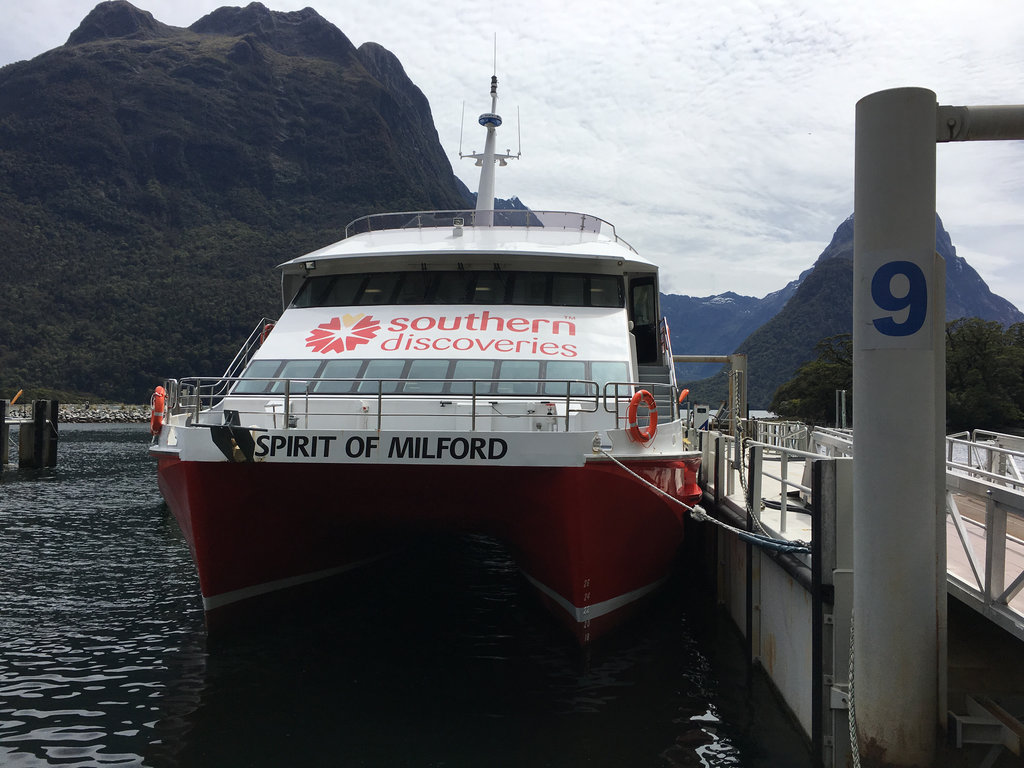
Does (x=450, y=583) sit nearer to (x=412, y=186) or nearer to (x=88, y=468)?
(x=88, y=468)

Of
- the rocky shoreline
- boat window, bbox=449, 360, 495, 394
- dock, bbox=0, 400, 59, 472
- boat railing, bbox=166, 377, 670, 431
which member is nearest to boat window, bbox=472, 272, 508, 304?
boat window, bbox=449, 360, 495, 394

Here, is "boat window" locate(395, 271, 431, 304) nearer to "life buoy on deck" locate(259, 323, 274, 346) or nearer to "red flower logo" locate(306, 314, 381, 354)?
"red flower logo" locate(306, 314, 381, 354)

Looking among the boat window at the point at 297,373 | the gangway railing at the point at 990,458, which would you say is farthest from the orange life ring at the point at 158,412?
the gangway railing at the point at 990,458

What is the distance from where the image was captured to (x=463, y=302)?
12141mm

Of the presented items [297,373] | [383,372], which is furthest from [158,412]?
[383,372]

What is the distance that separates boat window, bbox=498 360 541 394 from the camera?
10234 mm

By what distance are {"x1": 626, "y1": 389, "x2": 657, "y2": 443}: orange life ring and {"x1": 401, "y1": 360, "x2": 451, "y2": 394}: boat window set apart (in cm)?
229

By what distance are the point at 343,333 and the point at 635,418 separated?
449 centimetres

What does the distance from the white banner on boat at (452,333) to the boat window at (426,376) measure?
195 millimetres

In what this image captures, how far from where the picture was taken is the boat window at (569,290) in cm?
1240

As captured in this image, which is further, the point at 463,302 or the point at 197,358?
the point at 197,358

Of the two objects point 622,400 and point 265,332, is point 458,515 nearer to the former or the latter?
point 622,400

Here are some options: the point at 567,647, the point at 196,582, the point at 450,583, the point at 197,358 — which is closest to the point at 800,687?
the point at 567,647

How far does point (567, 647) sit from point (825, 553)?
14.4 ft
